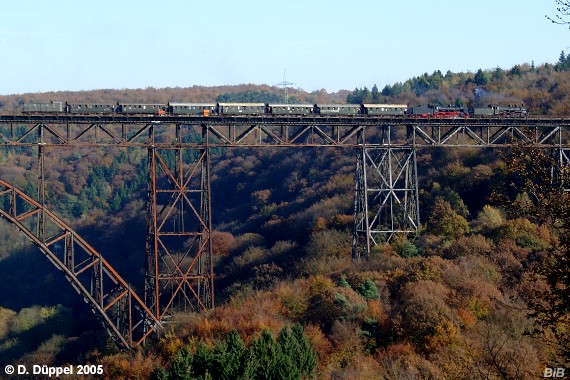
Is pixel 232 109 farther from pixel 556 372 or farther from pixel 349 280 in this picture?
pixel 556 372

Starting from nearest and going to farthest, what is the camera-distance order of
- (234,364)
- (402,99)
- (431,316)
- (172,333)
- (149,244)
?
1. (234,364)
2. (431,316)
3. (172,333)
4. (149,244)
5. (402,99)

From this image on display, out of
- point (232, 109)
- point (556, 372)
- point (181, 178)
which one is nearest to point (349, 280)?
point (181, 178)

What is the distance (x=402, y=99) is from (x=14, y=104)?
99.2 metres

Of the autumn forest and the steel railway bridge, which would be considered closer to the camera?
the autumn forest

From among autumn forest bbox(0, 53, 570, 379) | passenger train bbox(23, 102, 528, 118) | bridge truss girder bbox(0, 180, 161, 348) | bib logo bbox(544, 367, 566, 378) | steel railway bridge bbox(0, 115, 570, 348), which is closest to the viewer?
bib logo bbox(544, 367, 566, 378)

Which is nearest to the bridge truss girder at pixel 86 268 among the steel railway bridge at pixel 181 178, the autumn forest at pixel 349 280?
the steel railway bridge at pixel 181 178

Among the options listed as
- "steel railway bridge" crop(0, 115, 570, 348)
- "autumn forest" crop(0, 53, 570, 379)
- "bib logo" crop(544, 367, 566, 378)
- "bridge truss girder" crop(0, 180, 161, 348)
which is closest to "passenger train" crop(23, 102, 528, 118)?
"steel railway bridge" crop(0, 115, 570, 348)

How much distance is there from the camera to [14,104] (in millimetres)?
178750

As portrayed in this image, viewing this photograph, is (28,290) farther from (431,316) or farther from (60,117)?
(431,316)

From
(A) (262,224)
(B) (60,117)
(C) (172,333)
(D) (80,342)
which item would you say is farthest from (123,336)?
(A) (262,224)

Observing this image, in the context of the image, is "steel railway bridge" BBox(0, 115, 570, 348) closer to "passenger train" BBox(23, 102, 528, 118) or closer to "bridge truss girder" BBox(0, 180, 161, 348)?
"bridge truss girder" BBox(0, 180, 161, 348)

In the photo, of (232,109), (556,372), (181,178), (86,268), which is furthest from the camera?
(232,109)

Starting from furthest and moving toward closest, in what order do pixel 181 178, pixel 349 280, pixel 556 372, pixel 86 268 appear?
pixel 349 280, pixel 181 178, pixel 86 268, pixel 556 372

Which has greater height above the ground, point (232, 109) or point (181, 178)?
point (232, 109)
